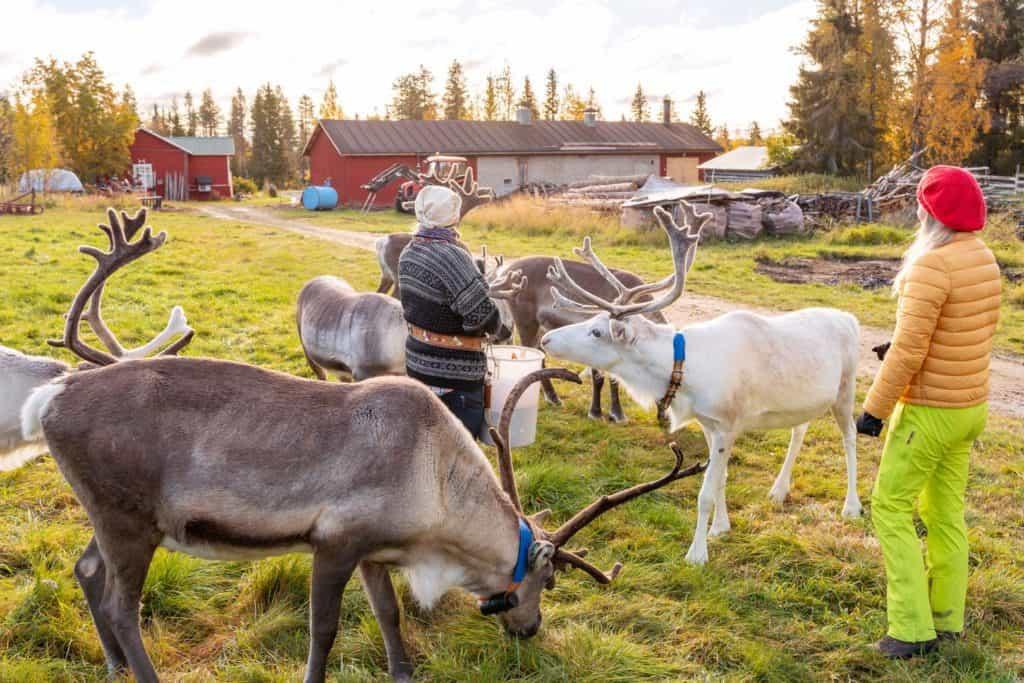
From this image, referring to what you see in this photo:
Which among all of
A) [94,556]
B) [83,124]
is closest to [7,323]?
[94,556]

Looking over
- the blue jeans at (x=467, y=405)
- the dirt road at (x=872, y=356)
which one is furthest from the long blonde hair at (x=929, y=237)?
the dirt road at (x=872, y=356)

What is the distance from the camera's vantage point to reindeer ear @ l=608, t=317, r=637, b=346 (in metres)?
5.46

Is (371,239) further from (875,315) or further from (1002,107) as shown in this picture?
(1002,107)

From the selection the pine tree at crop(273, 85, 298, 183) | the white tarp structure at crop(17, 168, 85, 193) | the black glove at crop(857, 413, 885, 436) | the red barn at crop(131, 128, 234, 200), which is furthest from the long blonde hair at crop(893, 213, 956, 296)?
the pine tree at crop(273, 85, 298, 183)

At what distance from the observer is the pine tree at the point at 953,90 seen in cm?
3522

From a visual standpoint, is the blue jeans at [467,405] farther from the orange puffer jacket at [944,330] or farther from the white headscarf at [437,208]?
the orange puffer jacket at [944,330]

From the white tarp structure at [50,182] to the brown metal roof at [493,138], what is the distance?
1253cm

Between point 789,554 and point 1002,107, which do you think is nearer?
point 789,554

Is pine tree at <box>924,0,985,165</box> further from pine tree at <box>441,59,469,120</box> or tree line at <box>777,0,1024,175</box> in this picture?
pine tree at <box>441,59,469,120</box>

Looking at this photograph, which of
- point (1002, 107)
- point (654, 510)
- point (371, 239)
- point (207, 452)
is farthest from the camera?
point (1002, 107)

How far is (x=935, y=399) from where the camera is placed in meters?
4.01

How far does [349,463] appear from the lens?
3.30 meters

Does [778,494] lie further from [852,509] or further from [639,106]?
[639,106]

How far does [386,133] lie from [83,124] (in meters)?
17.3
